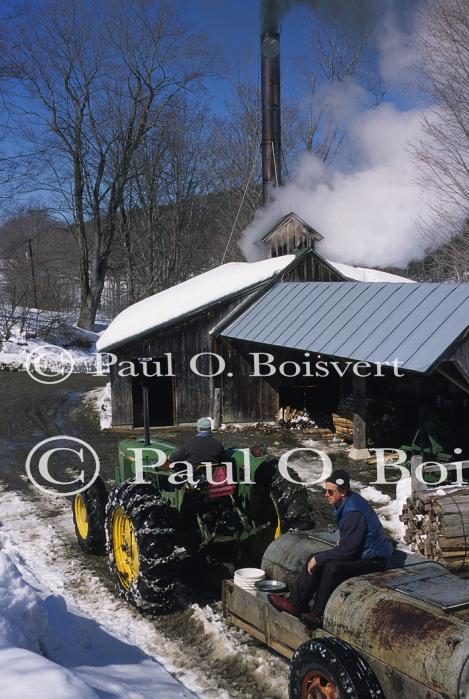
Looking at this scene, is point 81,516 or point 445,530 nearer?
point 445,530

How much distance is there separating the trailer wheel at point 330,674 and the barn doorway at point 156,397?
12505 millimetres

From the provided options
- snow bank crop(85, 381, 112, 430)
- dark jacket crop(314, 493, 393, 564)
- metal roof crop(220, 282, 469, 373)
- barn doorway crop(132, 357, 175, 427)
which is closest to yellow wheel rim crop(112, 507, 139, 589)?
dark jacket crop(314, 493, 393, 564)

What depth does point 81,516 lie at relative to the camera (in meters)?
9.38

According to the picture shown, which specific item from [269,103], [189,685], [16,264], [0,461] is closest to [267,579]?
[189,685]

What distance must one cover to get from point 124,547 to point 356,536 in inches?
126

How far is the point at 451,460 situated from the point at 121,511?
834cm

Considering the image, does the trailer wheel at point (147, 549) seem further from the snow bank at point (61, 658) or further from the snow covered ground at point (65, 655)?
the snow bank at point (61, 658)

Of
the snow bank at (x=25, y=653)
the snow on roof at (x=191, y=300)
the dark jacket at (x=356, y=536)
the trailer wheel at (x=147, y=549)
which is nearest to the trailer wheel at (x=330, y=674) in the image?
the dark jacket at (x=356, y=536)

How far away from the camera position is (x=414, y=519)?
9.21m

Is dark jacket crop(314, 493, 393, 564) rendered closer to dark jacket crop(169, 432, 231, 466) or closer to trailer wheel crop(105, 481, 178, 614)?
trailer wheel crop(105, 481, 178, 614)

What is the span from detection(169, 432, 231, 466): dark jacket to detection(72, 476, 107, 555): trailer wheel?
1.84 meters

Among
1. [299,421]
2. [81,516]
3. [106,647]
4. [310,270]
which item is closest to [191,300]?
[310,270]

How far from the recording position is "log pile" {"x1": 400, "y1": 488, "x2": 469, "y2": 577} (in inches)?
332

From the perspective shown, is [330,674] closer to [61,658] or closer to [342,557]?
[342,557]
